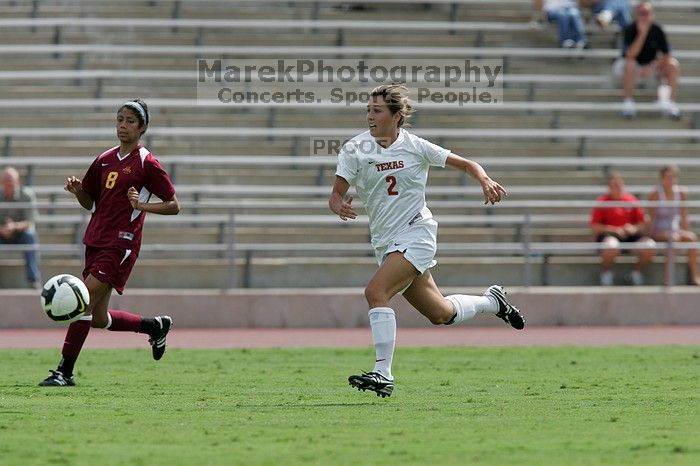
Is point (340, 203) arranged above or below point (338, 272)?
→ above

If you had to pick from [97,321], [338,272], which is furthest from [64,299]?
[338,272]

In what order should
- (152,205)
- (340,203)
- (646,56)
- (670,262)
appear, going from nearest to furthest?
(340,203)
(152,205)
(670,262)
(646,56)

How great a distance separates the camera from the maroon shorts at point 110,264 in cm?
984

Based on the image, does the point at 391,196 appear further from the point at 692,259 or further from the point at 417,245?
the point at 692,259

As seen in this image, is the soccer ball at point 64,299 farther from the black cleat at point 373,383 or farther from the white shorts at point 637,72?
the white shorts at point 637,72

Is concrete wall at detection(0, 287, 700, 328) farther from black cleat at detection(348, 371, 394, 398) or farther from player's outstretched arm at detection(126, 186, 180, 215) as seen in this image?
black cleat at detection(348, 371, 394, 398)

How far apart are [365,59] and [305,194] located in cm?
376

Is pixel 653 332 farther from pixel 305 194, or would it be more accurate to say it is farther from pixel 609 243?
pixel 305 194

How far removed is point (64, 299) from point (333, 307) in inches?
283

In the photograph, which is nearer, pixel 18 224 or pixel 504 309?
pixel 504 309

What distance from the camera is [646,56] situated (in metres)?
21.5

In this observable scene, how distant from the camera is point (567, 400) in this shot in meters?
8.95

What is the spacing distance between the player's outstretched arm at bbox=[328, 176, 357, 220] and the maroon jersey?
142cm

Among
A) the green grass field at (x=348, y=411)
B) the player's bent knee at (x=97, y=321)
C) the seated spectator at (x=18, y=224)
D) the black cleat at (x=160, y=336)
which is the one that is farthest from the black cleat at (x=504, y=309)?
the seated spectator at (x=18, y=224)
